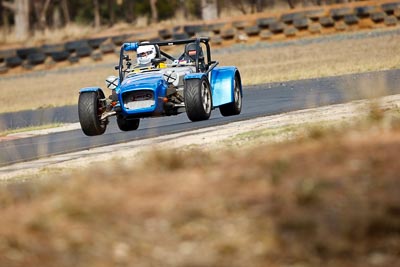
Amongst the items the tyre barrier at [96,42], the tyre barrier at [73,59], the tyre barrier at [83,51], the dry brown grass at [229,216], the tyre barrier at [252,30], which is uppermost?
the dry brown grass at [229,216]

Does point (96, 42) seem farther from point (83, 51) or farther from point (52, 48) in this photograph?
point (52, 48)

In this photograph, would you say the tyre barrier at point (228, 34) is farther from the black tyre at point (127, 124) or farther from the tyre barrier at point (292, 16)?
the black tyre at point (127, 124)

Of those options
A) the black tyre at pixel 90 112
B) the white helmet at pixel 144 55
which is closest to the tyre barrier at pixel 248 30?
the white helmet at pixel 144 55

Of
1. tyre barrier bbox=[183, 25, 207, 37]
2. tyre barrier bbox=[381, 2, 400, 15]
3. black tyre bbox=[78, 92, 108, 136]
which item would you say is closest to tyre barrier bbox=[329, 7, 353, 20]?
tyre barrier bbox=[381, 2, 400, 15]

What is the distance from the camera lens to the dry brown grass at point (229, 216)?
7.19 metres

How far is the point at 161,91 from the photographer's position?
59.3ft

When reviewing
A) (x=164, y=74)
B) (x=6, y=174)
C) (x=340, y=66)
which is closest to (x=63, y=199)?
(x=6, y=174)

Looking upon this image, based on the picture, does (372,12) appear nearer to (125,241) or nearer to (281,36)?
(281,36)

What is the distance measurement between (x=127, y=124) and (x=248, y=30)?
2306cm

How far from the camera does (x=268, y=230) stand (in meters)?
7.32

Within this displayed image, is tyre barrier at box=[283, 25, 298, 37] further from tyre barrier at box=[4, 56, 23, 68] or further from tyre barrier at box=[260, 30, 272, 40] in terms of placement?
tyre barrier at box=[4, 56, 23, 68]

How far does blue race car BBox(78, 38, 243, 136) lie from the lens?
17.9 meters

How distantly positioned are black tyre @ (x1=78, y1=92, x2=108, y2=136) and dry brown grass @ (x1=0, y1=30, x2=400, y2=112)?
378 inches

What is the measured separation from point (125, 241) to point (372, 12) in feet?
110
